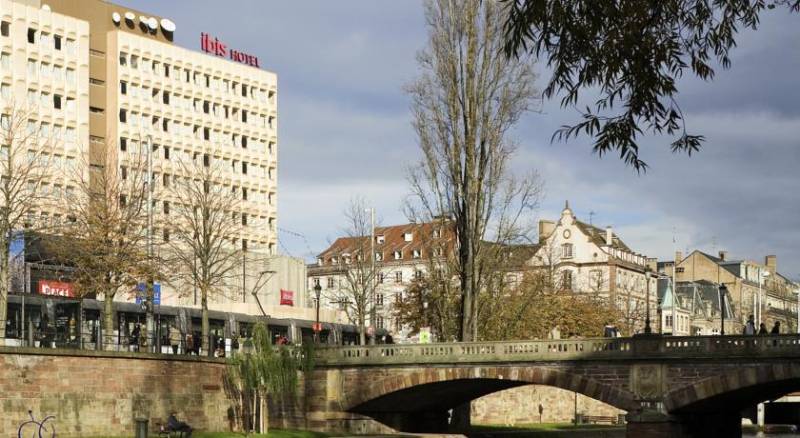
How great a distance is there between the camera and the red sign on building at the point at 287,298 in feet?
420

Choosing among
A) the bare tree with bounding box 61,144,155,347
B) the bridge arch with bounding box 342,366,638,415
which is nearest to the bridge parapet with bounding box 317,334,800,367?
the bridge arch with bounding box 342,366,638,415

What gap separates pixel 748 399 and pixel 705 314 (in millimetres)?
119144

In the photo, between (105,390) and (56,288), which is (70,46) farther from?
(105,390)

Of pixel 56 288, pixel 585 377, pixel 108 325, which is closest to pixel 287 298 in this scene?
pixel 56 288

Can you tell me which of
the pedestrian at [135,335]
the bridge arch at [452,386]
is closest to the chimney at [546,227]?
the bridge arch at [452,386]

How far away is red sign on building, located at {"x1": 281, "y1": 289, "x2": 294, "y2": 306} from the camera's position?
128000 mm

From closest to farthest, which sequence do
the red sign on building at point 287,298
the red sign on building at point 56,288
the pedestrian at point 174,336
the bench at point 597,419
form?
the pedestrian at point 174,336 → the red sign on building at point 56,288 → the bench at point 597,419 → the red sign on building at point 287,298

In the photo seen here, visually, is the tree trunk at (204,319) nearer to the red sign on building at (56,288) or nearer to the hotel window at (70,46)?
the red sign on building at (56,288)

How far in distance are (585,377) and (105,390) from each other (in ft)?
67.4

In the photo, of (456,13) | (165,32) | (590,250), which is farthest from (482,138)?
(590,250)

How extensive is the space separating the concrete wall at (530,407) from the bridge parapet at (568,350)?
2495cm

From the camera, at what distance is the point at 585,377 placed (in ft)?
209

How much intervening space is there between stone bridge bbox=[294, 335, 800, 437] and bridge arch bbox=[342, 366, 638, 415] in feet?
0.15

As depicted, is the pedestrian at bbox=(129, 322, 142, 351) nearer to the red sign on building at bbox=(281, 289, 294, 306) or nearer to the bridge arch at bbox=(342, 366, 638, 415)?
the bridge arch at bbox=(342, 366, 638, 415)
